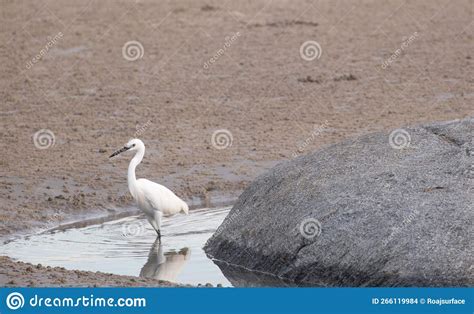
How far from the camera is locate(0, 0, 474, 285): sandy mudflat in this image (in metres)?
17.2

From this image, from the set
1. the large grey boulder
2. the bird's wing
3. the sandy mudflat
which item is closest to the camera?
the large grey boulder

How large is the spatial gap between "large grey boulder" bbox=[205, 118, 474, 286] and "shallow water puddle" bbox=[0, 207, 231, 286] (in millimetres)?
341

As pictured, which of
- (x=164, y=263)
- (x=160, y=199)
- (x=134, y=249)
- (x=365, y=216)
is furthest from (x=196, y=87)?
(x=365, y=216)

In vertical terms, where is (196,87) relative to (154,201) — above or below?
above

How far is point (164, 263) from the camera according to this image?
13586 mm

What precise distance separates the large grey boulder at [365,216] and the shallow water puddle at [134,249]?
0.34m

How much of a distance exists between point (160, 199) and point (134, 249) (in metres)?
0.81

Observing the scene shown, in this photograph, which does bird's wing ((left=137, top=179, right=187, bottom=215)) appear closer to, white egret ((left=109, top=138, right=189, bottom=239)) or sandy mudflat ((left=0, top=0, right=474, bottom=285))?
white egret ((left=109, top=138, right=189, bottom=239))

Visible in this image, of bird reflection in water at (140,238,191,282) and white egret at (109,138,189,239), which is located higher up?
white egret at (109,138,189,239)

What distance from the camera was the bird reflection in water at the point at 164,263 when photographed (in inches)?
516

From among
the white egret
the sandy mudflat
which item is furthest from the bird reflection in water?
the sandy mudflat

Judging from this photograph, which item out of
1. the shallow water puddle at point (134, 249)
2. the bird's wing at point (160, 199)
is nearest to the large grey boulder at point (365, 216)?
the shallow water puddle at point (134, 249)

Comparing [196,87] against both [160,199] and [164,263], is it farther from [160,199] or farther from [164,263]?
[164,263]

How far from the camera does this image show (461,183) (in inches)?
483
